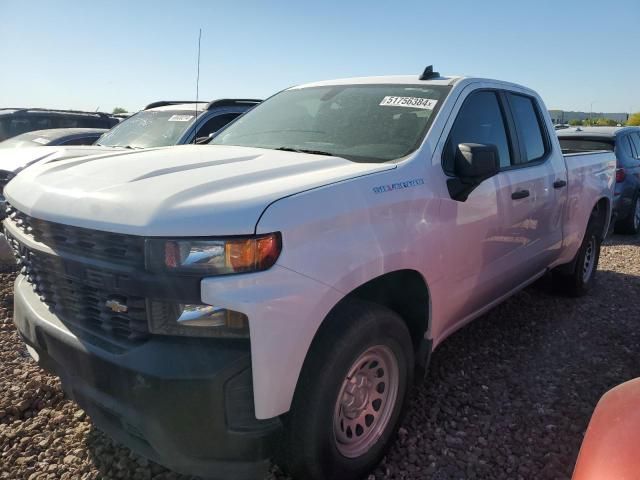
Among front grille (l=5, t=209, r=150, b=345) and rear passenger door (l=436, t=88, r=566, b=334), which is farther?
rear passenger door (l=436, t=88, r=566, b=334)

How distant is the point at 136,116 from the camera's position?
732cm

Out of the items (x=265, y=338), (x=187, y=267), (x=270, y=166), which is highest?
(x=270, y=166)

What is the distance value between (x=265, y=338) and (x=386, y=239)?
2.57ft

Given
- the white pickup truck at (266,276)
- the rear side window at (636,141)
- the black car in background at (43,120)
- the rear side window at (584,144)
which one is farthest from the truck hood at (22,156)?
the rear side window at (636,141)

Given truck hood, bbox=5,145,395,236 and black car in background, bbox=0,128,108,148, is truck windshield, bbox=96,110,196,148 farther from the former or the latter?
truck hood, bbox=5,145,395,236

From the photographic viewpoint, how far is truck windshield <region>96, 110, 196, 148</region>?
630 centimetres

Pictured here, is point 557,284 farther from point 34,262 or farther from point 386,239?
point 34,262

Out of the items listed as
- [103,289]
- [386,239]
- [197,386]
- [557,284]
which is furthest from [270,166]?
[557,284]

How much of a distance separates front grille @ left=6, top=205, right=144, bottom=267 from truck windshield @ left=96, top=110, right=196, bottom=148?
154 inches

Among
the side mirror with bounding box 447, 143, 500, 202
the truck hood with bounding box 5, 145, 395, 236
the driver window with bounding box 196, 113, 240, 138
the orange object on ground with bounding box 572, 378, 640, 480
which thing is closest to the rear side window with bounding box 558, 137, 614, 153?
the driver window with bounding box 196, 113, 240, 138

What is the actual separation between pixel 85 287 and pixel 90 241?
20 cm

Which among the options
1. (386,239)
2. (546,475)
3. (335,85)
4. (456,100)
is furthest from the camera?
(335,85)

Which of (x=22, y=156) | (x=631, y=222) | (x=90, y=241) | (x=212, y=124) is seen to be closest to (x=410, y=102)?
(x=90, y=241)

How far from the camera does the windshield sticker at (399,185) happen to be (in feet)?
7.96
